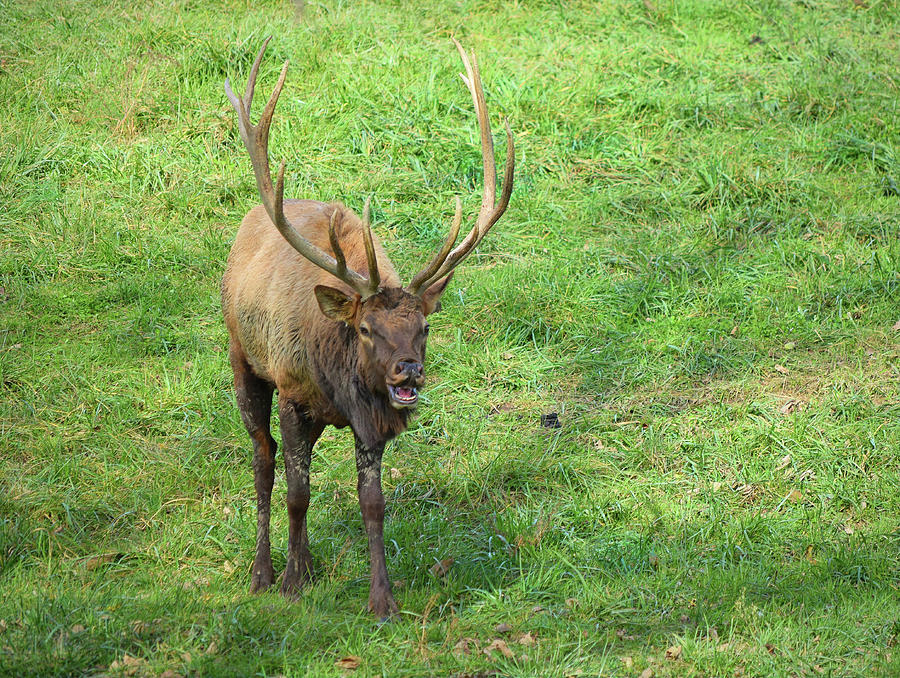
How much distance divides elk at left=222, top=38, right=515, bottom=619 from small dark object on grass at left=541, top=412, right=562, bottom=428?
189 centimetres

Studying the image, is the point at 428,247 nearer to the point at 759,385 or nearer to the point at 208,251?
the point at 208,251

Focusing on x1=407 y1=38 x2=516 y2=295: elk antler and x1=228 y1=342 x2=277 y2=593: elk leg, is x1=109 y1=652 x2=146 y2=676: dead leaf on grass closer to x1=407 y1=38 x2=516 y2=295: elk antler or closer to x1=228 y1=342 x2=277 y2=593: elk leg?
Result: x1=228 y1=342 x2=277 y2=593: elk leg

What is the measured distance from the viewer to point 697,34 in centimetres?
1155

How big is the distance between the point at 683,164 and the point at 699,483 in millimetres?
4043

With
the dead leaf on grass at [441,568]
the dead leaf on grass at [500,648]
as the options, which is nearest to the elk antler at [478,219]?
the dead leaf on grass at [441,568]

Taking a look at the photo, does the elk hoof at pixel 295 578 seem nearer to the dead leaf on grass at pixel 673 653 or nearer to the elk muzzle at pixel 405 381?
the elk muzzle at pixel 405 381

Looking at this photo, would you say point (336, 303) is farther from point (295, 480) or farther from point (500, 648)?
point (500, 648)

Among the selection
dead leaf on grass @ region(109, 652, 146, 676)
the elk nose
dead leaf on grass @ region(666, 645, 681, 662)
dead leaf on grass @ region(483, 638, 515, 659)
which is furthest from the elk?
dead leaf on grass @ region(666, 645, 681, 662)

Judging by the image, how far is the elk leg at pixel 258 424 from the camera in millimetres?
6262

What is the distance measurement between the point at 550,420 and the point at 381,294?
2.32 meters

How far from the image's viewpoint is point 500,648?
5.05 meters

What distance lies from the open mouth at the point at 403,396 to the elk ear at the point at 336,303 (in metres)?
0.55

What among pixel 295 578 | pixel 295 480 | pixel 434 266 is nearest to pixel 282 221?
pixel 434 266

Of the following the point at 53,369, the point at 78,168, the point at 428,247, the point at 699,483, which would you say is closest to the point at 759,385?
the point at 699,483
